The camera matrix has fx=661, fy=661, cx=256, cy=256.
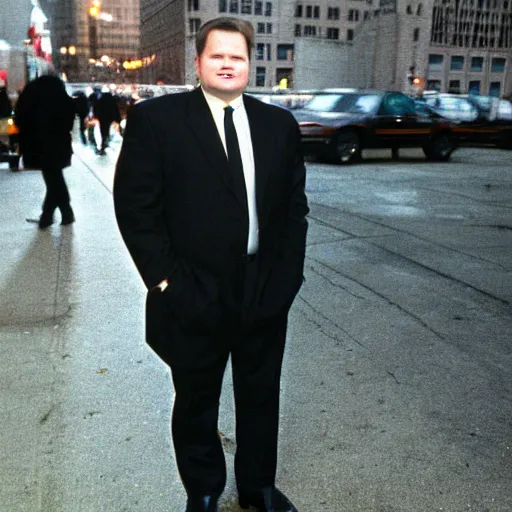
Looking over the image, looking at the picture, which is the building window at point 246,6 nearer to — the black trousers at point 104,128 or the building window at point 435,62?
the building window at point 435,62

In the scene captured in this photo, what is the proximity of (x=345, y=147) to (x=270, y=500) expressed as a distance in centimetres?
1441

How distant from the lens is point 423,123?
17156 millimetres

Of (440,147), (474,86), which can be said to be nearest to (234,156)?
(440,147)

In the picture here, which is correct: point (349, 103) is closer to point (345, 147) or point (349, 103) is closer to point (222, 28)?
point (345, 147)

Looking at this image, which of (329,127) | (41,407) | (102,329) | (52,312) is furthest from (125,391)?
(329,127)

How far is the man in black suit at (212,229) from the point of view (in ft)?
7.23

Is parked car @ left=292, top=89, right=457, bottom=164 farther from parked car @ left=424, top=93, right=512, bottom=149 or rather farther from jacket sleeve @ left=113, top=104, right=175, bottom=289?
jacket sleeve @ left=113, top=104, right=175, bottom=289

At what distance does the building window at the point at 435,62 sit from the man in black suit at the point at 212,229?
124625mm

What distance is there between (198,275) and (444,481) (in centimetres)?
151

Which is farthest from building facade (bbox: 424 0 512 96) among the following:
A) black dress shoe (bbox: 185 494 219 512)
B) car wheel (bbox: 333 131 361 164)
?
black dress shoe (bbox: 185 494 219 512)

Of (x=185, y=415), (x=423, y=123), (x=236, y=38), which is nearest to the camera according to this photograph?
(x=236, y=38)

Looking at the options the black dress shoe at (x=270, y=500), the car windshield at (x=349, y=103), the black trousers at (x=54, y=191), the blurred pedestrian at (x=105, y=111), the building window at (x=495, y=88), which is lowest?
the black dress shoe at (x=270, y=500)

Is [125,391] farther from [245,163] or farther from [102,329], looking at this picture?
[245,163]

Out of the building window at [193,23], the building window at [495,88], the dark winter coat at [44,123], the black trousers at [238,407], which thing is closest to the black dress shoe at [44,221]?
the dark winter coat at [44,123]
